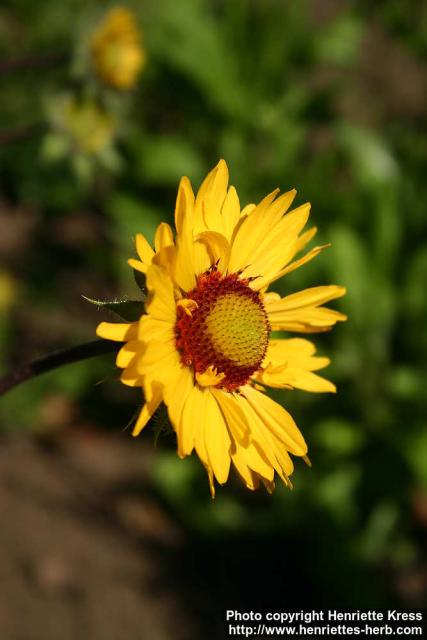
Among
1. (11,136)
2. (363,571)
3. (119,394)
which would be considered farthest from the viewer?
(119,394)

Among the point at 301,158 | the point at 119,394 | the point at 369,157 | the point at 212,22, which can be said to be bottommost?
the point at 119,394

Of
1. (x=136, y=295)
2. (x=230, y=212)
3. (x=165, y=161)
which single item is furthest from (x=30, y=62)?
(x=230, y=212)

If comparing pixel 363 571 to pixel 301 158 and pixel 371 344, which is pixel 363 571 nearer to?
pixel 371 344

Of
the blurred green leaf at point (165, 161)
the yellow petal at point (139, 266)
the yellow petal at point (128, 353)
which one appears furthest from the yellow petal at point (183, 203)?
the blurred green leaf at point (165, 161)

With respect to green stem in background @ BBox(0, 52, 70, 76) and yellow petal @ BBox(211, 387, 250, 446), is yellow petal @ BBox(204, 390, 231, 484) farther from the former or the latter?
green stem in background @ BBox(0, 52, 70, 76)

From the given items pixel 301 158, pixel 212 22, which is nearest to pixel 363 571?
pixel 301 158

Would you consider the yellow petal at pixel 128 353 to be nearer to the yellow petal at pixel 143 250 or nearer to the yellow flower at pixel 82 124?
the yellow petal at pixel 143 250

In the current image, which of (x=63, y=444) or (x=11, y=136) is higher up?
(x=11, y=136)

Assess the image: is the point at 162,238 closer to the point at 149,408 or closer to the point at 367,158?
the point at 149,408
